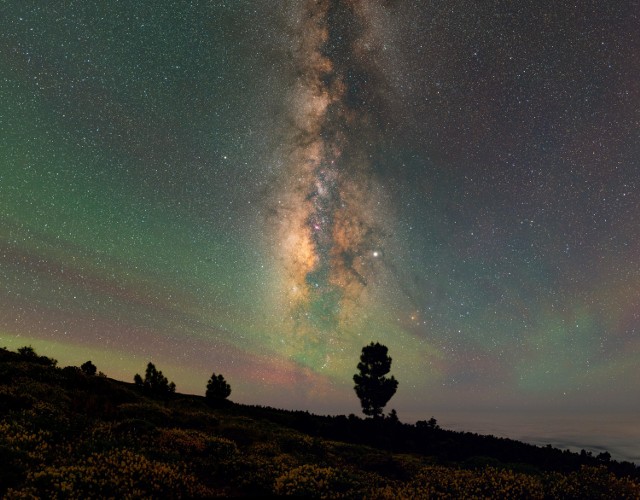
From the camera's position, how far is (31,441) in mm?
17438

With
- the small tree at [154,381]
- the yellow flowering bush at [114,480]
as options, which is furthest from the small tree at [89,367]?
the yellow flowering bush at [114,480]

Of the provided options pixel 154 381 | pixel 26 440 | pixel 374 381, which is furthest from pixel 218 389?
pixel 26 440

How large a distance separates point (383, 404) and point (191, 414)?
2300 centimetres

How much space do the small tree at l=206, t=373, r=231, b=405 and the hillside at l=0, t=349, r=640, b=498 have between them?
14.2m

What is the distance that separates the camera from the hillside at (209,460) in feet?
50.6

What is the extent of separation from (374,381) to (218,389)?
18.2 m

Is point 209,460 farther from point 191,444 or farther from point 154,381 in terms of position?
point 154,381

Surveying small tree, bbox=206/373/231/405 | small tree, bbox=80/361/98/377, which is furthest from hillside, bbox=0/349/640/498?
small tree, bbox=206/373/231/405

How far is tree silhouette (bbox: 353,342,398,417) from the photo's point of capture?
47.3m

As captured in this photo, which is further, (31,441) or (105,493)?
(31,441)

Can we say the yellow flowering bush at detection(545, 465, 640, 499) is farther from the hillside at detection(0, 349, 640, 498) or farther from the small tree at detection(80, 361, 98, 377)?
the small tree at detection(80, 361, 98, 377)

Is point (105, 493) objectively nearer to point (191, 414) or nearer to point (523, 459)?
point (191, 414)

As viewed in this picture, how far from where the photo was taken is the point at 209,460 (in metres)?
20.6

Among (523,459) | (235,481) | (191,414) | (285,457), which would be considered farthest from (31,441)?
(523,459)
